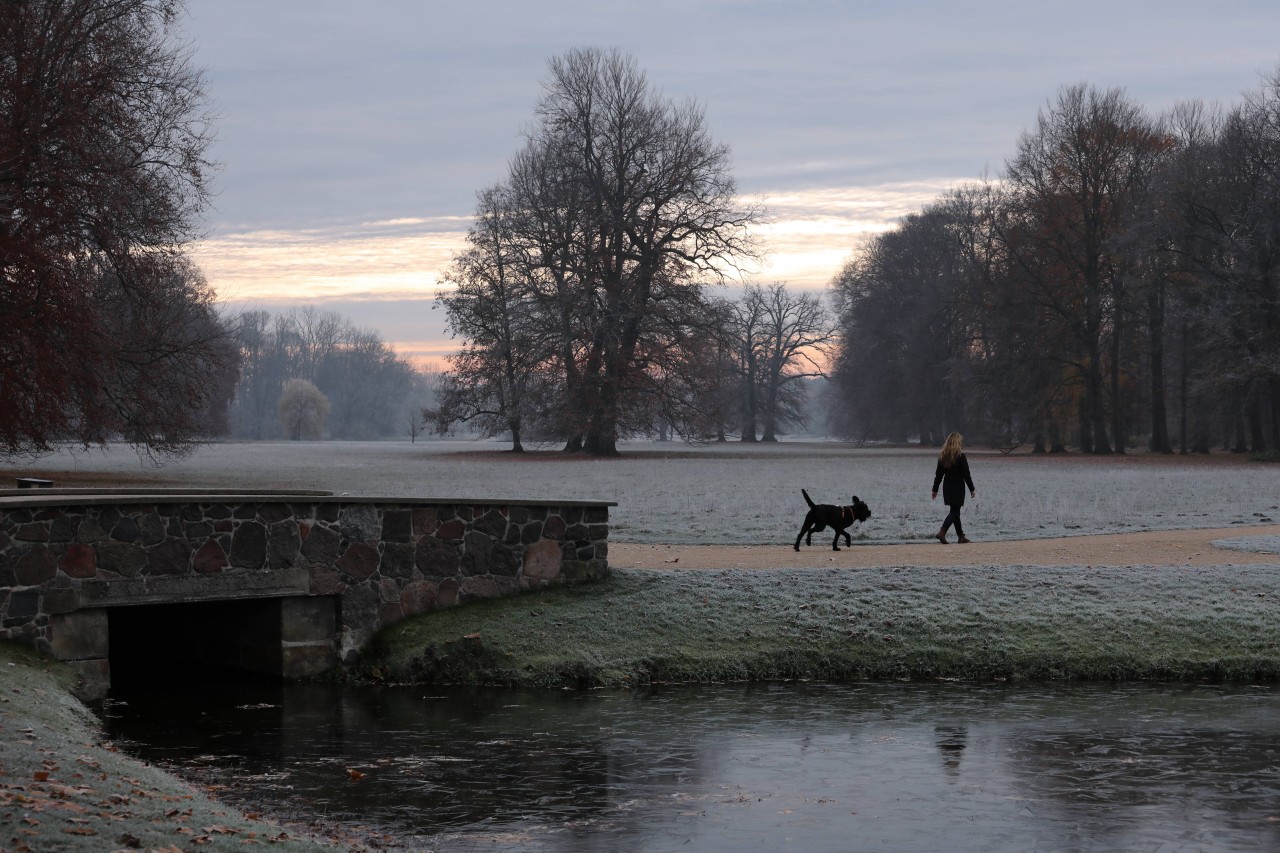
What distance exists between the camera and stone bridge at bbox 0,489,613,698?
1369cm

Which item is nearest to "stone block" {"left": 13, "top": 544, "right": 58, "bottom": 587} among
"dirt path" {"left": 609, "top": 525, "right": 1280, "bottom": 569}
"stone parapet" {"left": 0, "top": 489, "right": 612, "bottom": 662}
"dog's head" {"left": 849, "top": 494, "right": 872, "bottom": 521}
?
"stone parapet" {"left": 0, "top": 489, "right": 612, "bottom": 662}

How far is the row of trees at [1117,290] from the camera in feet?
154

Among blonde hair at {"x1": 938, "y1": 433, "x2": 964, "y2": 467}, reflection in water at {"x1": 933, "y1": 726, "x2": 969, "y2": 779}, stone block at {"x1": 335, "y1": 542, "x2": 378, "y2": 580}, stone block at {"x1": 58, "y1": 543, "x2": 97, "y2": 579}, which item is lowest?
reflection in water at {"x1": 933, "y1": 726, "x2": 969, "y2": 779}

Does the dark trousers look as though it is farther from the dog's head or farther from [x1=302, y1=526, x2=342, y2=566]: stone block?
[x1=302, y1=526, x2=342, y2=566]: stone block

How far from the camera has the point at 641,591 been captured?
16.6 metres

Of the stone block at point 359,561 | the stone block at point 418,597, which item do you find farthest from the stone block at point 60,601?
the stone block at point 418,597

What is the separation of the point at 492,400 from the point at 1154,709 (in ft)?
162

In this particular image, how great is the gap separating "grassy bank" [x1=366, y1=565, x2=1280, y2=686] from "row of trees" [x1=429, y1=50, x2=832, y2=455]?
36.7 metres

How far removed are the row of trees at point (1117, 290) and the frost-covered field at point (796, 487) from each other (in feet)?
13.5

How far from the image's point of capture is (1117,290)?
5459 cm

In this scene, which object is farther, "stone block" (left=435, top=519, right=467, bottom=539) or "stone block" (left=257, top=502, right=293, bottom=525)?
"stone block" (left=435, top=519, right=467, bottom=539)

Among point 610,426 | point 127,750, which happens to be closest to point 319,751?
point 127,750

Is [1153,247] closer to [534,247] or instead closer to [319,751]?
[534,247]

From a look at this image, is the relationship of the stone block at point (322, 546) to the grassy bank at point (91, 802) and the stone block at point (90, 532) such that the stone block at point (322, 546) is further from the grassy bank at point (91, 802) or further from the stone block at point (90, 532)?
the grassy bank at point (91, 802)
